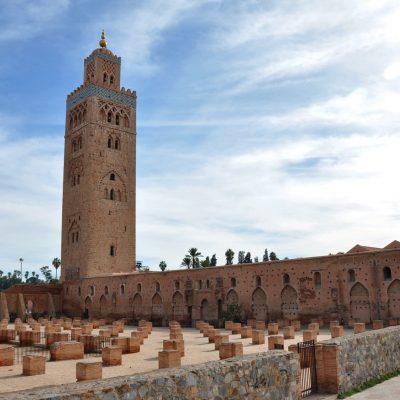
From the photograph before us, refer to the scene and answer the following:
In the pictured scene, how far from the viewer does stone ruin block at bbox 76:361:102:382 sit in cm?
911

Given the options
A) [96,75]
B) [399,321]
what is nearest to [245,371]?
[399,321]

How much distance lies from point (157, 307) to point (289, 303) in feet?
28.5

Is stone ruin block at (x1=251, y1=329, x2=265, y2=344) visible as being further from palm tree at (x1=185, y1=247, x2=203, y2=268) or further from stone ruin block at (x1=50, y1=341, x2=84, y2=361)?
palm tree at (x1=185, y1=247, x2=203, y2=268)

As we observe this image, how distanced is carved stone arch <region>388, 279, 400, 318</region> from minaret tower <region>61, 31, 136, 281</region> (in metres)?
20.4

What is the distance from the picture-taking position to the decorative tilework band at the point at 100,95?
116 ft

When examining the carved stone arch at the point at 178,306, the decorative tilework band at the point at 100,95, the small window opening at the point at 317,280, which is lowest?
the carved stone arch at the point at 178,306

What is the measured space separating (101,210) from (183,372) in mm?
30081

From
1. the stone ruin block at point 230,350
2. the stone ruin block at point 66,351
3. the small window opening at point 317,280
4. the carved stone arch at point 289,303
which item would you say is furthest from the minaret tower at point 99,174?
the stone ruin block at point 230,350

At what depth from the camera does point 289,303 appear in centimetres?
2077

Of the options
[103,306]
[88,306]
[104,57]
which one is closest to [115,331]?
[103,306]

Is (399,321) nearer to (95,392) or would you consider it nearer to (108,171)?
(95,392)

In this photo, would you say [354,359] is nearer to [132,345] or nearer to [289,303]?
[132,345]

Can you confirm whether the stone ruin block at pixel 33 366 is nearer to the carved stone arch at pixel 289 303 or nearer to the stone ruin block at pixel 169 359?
the stone ruin block at pixel 169 359

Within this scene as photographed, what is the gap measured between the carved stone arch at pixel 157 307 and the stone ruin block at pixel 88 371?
17138mm
